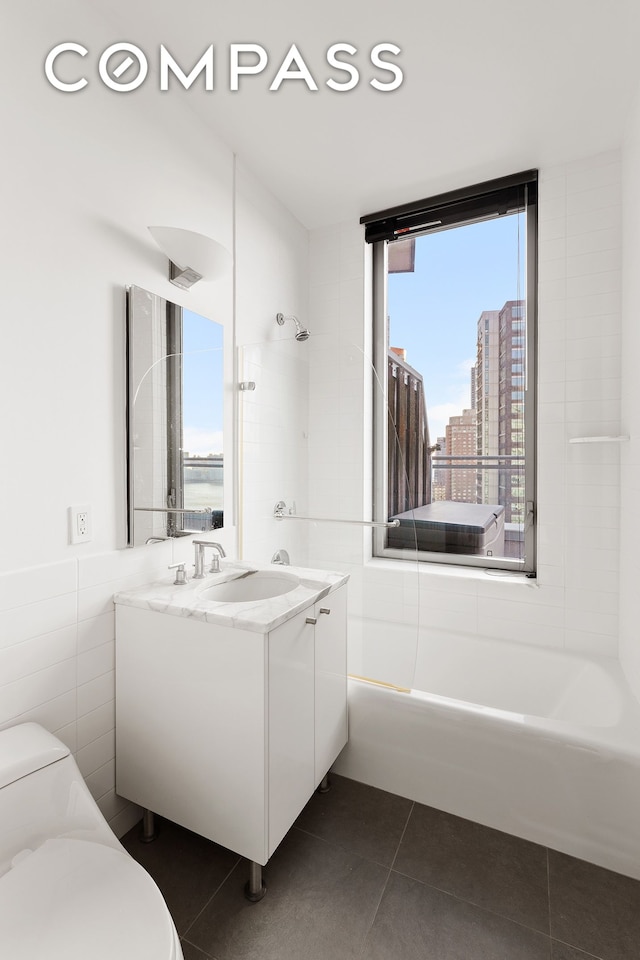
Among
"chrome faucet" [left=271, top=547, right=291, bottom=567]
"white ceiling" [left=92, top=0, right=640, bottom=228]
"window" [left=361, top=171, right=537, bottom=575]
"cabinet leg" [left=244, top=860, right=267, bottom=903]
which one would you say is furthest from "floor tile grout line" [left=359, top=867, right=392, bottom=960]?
"white ceiling" [left=92, top=0, right=640, bottom=228]

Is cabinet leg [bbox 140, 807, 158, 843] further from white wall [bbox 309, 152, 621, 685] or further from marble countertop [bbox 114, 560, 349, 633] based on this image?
white wall [bbox 309, 152, 621, 685]

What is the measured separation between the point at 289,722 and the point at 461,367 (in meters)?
1.98

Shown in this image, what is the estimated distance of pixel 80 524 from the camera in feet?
4.38

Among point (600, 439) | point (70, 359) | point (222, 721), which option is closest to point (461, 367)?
point (600, 439)

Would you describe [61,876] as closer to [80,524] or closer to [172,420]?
Result: [80,524]

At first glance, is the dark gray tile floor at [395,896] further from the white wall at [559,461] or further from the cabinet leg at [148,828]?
the white wall at [559,461]

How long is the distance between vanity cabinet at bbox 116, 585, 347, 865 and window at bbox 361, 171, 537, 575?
100cm

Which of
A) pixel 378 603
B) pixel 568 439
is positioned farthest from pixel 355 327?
pixel 378 603

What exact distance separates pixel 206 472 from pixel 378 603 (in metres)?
0.91

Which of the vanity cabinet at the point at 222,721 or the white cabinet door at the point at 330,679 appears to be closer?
the vanity cabinet at the point at 222,721

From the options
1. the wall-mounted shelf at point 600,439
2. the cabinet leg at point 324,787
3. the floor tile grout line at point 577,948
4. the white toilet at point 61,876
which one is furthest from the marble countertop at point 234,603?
the wall-mounted shelf at point 600,439

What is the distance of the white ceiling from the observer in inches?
55.6

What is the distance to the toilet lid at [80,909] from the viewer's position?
77 cm

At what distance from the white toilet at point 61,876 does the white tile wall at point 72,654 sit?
11cm
